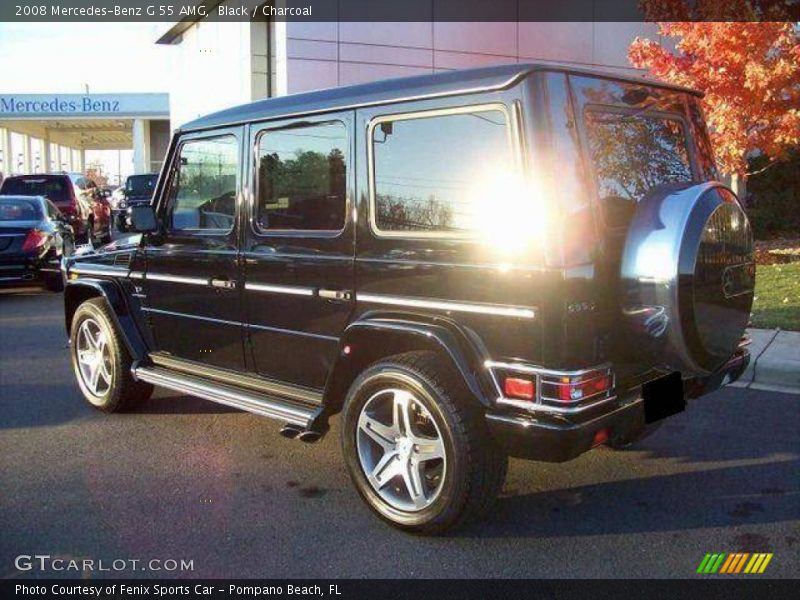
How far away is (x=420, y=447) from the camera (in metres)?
3.57

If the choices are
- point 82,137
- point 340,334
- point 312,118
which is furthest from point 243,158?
point 82,137

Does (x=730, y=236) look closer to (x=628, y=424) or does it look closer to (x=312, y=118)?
(x=628, y=424)

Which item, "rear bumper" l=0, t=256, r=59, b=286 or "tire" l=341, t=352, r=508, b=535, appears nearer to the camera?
"tire" l=341, t=352, r=508, b=535

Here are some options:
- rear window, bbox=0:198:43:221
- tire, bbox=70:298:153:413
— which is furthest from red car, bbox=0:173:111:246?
tire, bbox=70:298:153:413

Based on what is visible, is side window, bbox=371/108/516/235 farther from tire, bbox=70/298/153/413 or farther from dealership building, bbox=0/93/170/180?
dealership building, bbox=0/93/170/180

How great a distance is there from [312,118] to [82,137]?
6534 cm

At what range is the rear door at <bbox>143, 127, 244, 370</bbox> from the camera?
4492 millimetres

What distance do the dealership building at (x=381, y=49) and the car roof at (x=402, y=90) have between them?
1208 centimetres

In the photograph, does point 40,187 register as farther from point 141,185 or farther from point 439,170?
point 439,170

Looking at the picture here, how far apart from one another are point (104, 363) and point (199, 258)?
146 cm

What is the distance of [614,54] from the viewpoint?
18.9m

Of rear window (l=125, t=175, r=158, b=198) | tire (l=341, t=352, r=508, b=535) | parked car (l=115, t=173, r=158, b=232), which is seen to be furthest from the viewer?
rear window (l=125, t=175, r=158, b=198)

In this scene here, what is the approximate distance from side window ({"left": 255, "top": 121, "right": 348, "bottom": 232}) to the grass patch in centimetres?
543

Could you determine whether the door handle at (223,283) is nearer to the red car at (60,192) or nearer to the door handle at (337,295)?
the door handle at (337,295)
